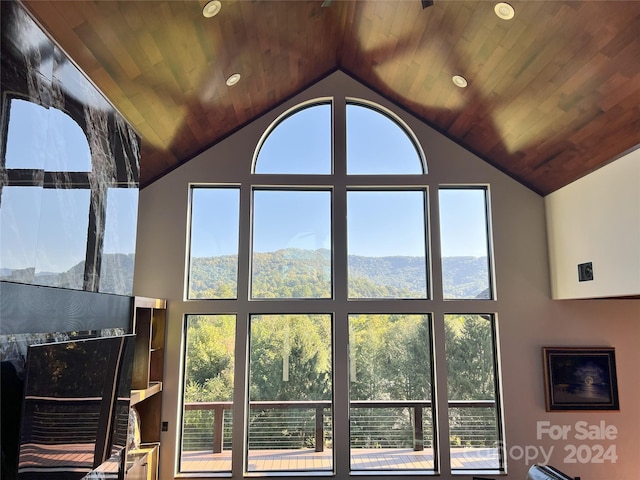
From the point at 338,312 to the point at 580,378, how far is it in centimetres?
311

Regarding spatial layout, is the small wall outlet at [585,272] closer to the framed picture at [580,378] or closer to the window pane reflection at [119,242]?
the framed picture at [580,378]

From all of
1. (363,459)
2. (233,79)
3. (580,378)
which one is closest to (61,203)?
(233,79)

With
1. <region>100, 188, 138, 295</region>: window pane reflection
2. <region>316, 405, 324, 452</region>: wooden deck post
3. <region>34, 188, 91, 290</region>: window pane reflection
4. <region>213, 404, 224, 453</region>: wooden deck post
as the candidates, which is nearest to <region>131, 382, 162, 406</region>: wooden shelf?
<region>213, 404, 224, 453</region>: wooden deck post

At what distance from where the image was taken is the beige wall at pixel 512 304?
209 inches

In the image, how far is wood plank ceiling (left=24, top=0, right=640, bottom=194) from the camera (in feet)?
11.1

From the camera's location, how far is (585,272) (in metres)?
4.95

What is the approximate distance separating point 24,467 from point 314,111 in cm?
508

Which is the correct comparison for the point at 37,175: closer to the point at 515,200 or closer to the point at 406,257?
the point at 406,257

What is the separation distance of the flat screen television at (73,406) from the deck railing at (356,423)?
1.89 meters

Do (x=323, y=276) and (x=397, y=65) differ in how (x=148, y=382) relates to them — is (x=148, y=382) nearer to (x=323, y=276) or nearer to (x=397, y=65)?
(x=323, y=276)

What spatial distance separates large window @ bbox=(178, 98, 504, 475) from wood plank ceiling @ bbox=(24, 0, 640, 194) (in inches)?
24.5

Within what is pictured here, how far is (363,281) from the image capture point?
5.73 meters

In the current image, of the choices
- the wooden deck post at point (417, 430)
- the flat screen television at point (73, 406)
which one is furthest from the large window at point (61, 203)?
the wooden deck post at point (417, 430)

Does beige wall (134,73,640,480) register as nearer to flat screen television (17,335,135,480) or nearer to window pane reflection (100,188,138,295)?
window pane reflection (100,188,138,295)
